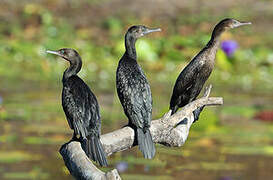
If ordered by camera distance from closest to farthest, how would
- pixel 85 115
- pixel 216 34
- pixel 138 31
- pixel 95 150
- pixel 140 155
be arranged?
pixel 95 150 → pixel 85 115 → pixel 138 31 → pixel 216 34 → pixel 140 155

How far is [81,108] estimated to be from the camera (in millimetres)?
4719

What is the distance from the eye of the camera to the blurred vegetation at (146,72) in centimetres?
923

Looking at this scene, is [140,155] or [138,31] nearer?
[138,31]

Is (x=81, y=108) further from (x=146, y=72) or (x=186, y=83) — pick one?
(x=146, y=72)

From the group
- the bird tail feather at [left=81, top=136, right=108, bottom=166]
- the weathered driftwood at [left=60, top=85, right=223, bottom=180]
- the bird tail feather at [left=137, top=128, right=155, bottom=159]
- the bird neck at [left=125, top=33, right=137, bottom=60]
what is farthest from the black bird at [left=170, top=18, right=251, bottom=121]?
the bird tail feather at [left=81, top=136, right=108, bottom=166]

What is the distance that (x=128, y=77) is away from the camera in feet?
16.5

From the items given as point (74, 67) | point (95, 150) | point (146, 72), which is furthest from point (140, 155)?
point (146, 72)

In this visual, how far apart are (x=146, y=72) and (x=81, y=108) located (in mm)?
10485

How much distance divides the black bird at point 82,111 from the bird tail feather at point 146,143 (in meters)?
0.23

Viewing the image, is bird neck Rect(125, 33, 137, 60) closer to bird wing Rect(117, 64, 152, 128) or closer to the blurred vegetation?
bird wing Rect(117, 64, 152, 128)

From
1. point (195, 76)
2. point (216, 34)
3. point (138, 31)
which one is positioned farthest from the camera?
point (195, 76)

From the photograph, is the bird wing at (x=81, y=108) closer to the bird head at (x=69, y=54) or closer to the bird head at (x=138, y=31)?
the bird head at (x=69, y=54)

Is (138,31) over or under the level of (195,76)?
over

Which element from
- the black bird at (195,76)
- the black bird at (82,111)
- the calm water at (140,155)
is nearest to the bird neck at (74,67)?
the black bird at (82,111)
